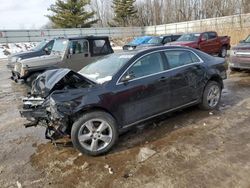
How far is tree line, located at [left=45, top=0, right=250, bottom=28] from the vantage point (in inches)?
1720

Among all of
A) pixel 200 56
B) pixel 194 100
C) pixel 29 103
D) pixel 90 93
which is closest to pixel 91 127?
pixel 90 93

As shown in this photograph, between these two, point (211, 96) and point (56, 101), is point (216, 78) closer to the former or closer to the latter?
point (211, 96)

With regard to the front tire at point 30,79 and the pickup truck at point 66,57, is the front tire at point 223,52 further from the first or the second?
the front tire at point 30,79

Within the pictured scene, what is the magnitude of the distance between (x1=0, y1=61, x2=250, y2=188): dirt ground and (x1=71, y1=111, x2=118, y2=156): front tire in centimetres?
17

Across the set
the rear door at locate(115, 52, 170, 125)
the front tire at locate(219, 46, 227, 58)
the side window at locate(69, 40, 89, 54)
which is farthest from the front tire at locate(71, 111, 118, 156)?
the front tire at locate(219, 46, 227, 58)

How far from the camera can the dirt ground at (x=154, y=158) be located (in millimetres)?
3424

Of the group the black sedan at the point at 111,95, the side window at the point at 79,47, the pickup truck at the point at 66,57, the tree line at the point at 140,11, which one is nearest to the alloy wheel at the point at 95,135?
the black sedan at the point at 111,95

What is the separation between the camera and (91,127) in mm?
4102

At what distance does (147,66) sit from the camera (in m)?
4.81

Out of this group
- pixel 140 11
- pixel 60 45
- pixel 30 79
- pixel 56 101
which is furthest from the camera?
pixel 140 11

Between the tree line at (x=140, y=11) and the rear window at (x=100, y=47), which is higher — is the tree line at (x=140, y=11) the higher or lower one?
the higher one

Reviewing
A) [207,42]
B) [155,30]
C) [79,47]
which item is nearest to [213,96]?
[79,47]

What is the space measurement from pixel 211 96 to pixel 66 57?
5.94 m

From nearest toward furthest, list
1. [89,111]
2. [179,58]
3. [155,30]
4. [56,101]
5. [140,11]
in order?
[56,101] < [89,111] < [179,58] < [155,30] < [140,11]
